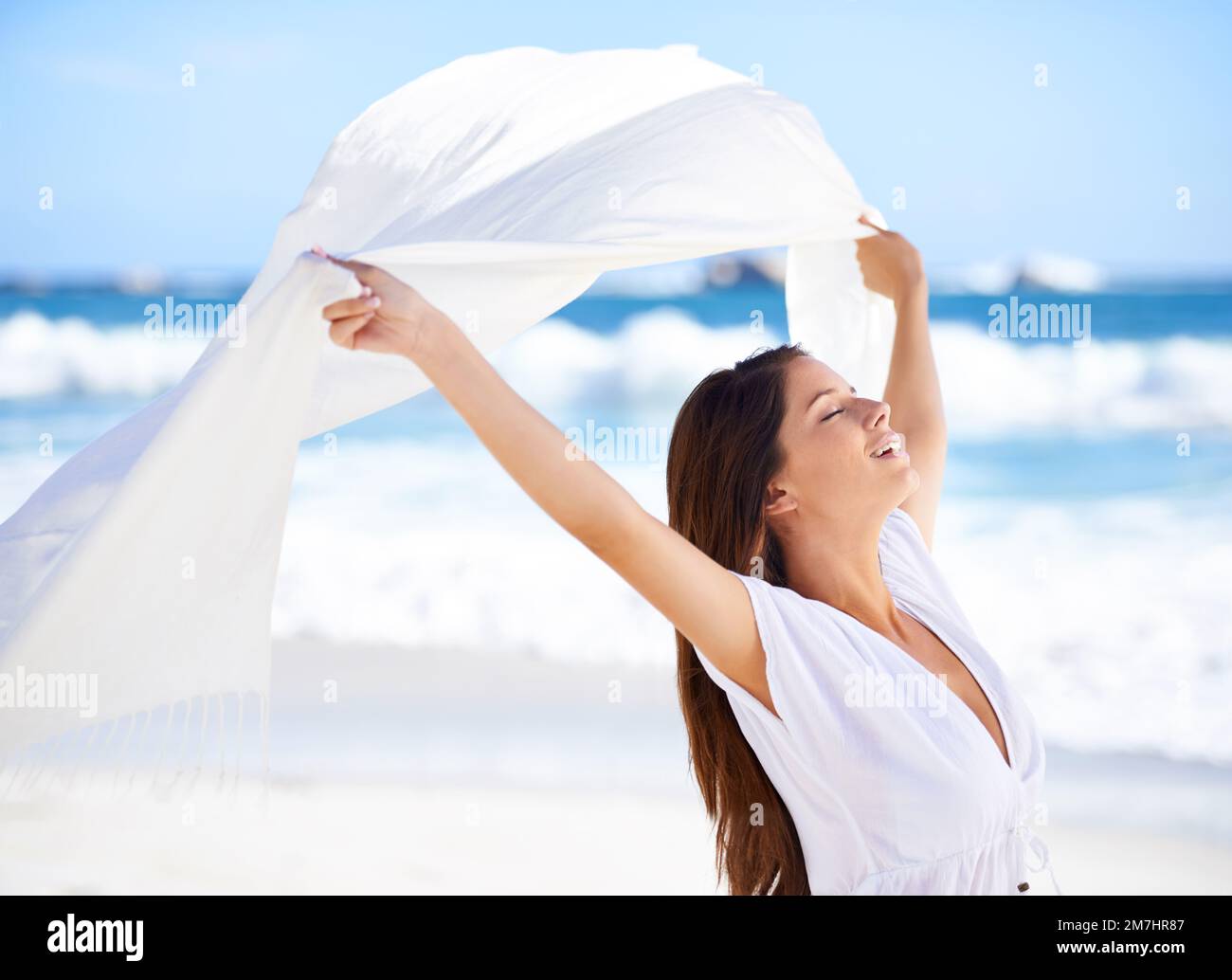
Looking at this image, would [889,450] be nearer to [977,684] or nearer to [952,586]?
[977,684]

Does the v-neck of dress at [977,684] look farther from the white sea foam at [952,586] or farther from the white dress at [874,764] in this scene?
the white sea foam at [952,586]

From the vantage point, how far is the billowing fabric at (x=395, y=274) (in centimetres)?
182

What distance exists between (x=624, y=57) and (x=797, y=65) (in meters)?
8.74

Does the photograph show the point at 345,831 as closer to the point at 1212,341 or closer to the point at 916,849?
the point at 916,849

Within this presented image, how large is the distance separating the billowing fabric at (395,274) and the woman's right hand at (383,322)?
5cm

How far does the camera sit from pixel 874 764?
196cm

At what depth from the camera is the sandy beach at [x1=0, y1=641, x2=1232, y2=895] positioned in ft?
12.9

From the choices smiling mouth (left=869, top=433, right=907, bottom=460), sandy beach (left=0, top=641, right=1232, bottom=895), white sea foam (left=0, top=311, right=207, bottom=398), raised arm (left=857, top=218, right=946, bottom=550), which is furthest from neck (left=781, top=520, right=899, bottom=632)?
white sea foam (left=0, top=311, right=207, bottom=398)
